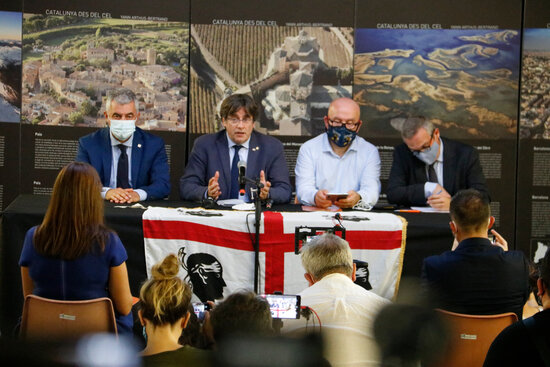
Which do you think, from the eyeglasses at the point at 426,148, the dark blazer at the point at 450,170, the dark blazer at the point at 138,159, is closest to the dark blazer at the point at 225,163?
the dark blazer at the point at 138,159

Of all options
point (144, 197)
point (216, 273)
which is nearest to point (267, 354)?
point (216, 273)

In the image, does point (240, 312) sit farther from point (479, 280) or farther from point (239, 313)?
point (479, 280)

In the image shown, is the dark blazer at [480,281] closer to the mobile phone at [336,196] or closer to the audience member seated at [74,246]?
the audience member seated at [74,246]

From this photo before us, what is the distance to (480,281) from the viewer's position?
2875 mm

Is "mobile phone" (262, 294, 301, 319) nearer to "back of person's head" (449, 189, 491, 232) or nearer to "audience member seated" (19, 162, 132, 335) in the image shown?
"audience member seated" (19, 162, 132, 335)

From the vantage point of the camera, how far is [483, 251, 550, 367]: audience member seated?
5.47 feet

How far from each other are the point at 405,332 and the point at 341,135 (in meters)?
4.45

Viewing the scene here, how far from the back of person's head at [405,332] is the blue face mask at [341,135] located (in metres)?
4.29

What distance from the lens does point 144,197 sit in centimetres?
483

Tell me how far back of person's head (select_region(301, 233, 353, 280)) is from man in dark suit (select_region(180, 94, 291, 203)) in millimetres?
2228

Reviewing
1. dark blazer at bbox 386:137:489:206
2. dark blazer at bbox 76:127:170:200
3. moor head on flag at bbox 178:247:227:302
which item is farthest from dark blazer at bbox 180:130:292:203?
moor head on flag at bbox 178:247:227:302

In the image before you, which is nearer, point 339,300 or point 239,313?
point 239,313

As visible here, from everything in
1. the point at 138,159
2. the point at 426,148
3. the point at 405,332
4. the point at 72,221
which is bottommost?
the point at 72,221

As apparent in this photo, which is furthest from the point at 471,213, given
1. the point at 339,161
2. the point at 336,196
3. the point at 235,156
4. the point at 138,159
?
the point at 138,159
